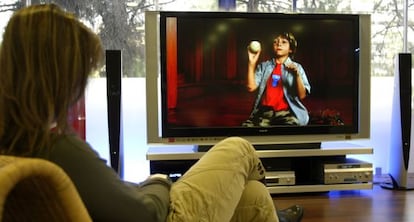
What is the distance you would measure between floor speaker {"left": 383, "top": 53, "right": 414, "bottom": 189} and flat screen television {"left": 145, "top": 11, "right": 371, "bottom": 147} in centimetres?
26

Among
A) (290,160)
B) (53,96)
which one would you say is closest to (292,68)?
(290,160)

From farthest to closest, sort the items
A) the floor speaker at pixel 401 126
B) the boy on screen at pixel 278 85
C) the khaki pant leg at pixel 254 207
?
the floor speaker at pixel 401 126
the boy on screen at pixel 278 85
the khaki pant leg at pixel 254 207

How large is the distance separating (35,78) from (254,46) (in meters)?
2.49

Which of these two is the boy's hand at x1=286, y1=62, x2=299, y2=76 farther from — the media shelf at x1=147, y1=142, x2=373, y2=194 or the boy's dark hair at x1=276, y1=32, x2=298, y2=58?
the media shelf at x1=147, y1=142, x2=373, y2=194

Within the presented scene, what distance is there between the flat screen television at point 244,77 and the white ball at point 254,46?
3 centimetres

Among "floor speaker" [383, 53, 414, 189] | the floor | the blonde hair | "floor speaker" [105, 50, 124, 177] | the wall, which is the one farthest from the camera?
the wall

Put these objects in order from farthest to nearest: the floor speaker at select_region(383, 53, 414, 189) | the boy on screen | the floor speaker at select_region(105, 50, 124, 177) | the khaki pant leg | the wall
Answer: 1. the wall
2. the floor speaker at select_region(383, 53, 414, 189)
3. the boy on screen
4. the floor speaker at select_region(105, 50, 124, 177)
5. the khaki pant leg

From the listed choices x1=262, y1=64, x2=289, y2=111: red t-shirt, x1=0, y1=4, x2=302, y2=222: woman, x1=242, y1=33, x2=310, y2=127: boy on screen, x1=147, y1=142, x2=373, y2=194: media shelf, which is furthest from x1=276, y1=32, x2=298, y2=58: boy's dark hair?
x1=0, y1=4, x2=302, y2=222: woman

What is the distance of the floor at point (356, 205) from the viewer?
113 inches

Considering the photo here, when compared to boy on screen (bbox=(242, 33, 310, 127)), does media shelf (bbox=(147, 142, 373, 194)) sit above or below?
below

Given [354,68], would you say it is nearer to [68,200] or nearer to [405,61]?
[405,61]

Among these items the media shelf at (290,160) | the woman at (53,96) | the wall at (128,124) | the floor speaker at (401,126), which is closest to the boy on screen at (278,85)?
the media shelf at (290,160)

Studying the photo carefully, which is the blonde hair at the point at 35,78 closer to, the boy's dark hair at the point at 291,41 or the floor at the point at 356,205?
the floor at the point at 356,205

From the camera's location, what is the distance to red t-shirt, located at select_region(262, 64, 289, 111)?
3400mm
